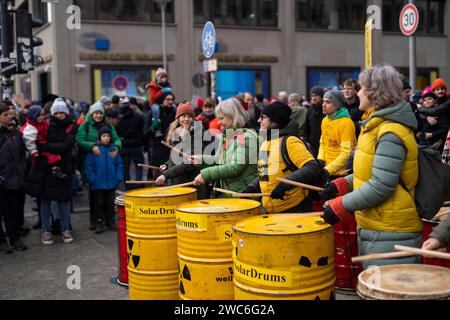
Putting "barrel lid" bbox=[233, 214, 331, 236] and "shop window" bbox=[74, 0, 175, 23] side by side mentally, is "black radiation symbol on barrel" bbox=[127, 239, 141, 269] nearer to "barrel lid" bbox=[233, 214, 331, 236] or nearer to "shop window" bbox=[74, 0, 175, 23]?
"barrel lid" bbox=[233, 214, 331, 236]

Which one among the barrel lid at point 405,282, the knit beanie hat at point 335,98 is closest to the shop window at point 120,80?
the knit beanie hat at point 335,98

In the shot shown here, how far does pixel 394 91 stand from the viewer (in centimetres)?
297

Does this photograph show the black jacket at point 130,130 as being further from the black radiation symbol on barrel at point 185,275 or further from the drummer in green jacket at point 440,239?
the drummer in green jacket at point 440,239

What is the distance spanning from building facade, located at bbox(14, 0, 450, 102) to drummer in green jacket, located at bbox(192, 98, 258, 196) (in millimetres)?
12239

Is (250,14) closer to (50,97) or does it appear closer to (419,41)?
(419,41)

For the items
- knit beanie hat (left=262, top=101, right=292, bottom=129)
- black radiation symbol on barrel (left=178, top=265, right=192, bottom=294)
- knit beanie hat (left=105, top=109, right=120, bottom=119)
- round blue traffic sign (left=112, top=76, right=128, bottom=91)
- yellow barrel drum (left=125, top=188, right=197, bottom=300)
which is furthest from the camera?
round blue traffic sign (left=112, top=76, right=128, bottom=91)

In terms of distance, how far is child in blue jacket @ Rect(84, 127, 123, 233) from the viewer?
7.80 meters

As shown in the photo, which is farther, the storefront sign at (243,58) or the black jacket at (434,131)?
the storefront sign at (243,58)

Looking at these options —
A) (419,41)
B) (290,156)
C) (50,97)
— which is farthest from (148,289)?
(419,41)

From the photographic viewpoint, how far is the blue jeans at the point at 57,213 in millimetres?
7289

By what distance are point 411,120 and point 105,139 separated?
5.57m

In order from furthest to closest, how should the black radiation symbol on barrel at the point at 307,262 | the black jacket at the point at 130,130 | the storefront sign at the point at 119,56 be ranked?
1. the storefront sign at the point at 119,56
2. the black jacket at the point at 130,130
3. the black radiation symbol on barrel at the point at 307,262

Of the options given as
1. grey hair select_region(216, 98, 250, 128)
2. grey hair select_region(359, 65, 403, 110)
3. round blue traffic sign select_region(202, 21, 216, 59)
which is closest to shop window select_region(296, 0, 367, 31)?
round blue traffic sign select_region(202, 21, 216, 59)

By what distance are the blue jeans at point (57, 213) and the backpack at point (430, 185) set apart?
539cm
